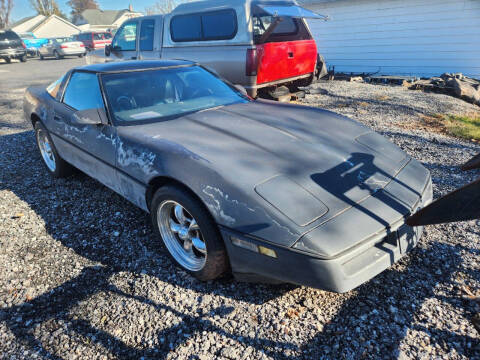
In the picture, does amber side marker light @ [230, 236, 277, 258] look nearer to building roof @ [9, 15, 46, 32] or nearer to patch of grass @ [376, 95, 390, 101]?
patch of grass @ [376, 95, 390, 101]

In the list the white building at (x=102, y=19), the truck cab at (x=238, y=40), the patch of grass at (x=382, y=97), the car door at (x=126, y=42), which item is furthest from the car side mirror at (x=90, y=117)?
the white building at (x=102, y=19)

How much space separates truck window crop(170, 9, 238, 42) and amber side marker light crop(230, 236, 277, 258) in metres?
4.77

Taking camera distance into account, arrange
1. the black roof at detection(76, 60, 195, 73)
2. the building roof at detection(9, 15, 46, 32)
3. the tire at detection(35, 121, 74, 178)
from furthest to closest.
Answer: the building roof at detection(9, 15, 46, 32) → the tire at detection(35, 121, 74, 178) → the black roof at detection(76, 60, 195, 73)

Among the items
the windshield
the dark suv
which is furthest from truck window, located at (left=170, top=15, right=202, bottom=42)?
the dark suv

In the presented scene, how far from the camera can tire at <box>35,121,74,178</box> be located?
3.86m

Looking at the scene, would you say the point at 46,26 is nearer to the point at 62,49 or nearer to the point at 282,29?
the point at 62,49

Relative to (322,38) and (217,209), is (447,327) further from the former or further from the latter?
(322,38)

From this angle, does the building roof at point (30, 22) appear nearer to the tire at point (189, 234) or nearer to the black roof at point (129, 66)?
the black roof at point (129, 66)

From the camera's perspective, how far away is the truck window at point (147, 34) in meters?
6.91

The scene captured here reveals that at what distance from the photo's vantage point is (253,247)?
6.13 ft

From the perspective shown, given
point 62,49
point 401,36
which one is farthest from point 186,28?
point 62,49

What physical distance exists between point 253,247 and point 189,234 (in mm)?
655

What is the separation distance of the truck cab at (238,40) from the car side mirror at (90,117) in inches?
127

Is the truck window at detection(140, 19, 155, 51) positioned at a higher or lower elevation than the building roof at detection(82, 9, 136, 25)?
lower
